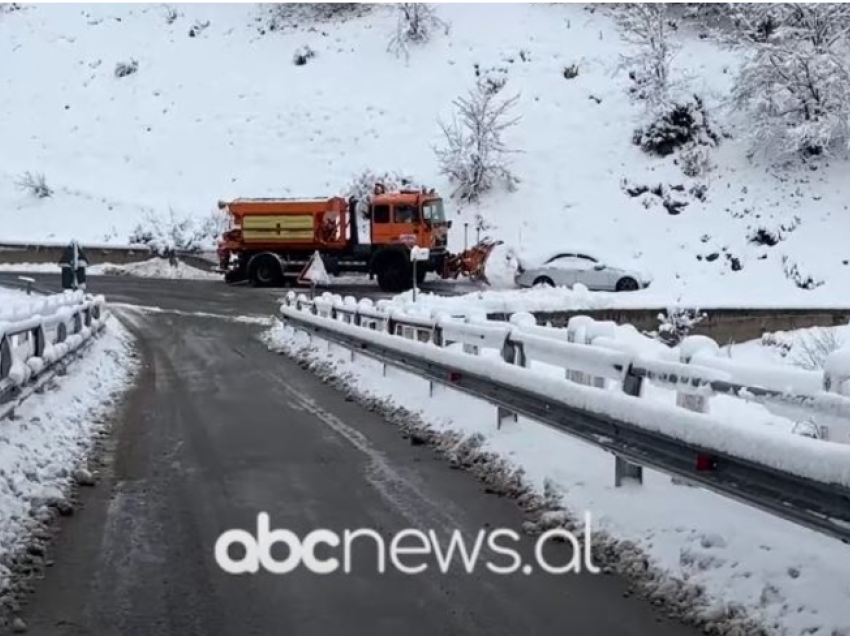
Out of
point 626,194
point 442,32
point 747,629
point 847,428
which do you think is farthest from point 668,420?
point 442,32

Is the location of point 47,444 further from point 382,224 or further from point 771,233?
point 771,233

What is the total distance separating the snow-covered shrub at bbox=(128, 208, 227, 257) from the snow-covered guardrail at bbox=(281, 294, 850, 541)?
3355 cm

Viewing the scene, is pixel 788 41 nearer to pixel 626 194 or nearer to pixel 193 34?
pixel 626 194

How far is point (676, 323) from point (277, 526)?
2107 cm

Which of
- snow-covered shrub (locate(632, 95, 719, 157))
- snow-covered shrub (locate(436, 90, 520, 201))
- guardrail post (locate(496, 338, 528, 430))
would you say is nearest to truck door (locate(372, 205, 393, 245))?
snow-covered shrub (locate(436, 90, 520, 201))

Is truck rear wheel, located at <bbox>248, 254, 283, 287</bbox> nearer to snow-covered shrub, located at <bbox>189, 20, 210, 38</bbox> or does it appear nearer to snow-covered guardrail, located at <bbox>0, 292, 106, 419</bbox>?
snow-covered guardrail, located at <bbox>0, 292, 106, 419</bbox>

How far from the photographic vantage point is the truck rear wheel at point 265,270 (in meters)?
37.1

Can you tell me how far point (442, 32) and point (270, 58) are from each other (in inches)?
387

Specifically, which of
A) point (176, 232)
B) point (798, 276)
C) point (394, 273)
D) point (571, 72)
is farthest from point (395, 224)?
point (571, 72)

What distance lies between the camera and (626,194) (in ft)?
134

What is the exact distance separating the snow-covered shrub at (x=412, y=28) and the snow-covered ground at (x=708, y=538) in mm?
48009

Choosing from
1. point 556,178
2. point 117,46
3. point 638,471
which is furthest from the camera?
point 117,46

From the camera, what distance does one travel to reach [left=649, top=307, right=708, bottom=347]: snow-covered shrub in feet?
85.8

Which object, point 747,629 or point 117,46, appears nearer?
point 747,629
